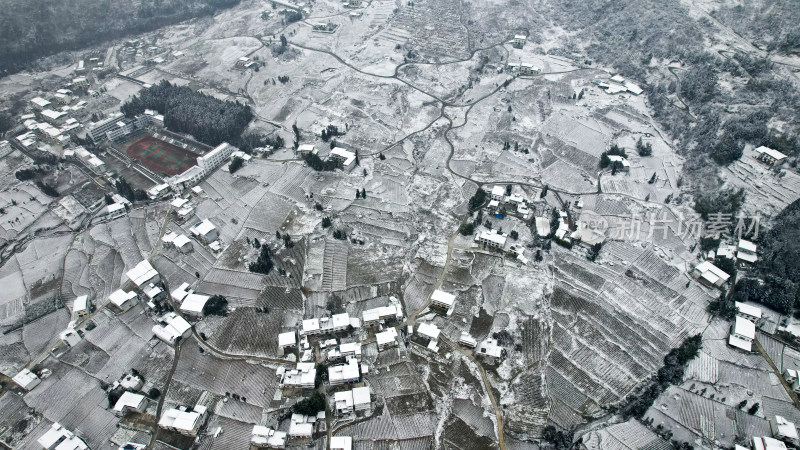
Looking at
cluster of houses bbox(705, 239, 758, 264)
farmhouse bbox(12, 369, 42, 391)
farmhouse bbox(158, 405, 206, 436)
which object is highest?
cluster of houses bbox(705, 239, 758, 264)

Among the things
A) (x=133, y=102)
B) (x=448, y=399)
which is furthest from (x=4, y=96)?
(x=448, y=399)

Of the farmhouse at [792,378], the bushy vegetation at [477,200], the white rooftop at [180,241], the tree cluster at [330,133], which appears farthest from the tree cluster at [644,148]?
the white rooftop at [180,241]

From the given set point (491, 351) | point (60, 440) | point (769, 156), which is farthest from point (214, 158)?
point (769, 156)

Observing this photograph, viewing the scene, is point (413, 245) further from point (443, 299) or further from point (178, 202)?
point (178, 202)

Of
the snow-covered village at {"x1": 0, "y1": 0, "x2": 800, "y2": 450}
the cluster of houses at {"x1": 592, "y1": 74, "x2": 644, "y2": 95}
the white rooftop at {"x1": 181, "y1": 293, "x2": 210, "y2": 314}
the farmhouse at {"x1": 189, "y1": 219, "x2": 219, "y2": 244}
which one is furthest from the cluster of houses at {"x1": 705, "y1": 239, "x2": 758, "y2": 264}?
the farmhouse at {"x1": 189, "y1": 219, "x2": 219, "y2": 244}

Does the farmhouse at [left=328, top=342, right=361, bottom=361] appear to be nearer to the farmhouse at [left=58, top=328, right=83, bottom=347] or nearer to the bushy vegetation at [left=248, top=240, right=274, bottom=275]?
the bushy vegetation at [left=248, top=240, right=274, bottom=275]

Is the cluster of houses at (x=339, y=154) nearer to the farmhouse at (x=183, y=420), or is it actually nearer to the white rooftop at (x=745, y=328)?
the farmhouse at (x=183, y=420)
